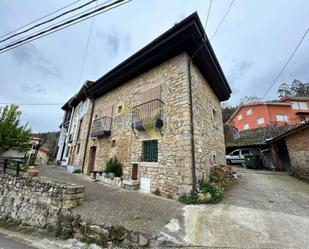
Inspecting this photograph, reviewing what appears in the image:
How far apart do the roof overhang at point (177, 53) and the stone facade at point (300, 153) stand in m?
4.48

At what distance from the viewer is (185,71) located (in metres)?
6.18

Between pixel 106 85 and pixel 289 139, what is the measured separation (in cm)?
1193

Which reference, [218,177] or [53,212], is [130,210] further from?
[218,177]

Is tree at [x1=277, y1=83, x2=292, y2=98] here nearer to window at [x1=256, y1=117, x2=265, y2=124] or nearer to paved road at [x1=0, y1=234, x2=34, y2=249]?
window at [x1=256, y1=117, x2=265, y2=124]

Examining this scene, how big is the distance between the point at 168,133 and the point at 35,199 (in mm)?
4940

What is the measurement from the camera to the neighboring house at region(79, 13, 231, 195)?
5554 millimetres

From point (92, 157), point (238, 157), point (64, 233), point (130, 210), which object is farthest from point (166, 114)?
point (238, 157)

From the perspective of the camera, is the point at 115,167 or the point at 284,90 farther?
the point at 284,90

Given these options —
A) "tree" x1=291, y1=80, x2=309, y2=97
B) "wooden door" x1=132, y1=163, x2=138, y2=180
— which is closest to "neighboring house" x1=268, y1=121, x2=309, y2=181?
"wooden door" x1=132, y1=163, x2=138, y2=180

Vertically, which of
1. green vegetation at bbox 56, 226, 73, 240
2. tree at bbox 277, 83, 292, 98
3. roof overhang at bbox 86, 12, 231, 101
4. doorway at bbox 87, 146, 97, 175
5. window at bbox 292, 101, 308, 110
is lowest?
green vegetation at bbox 56, 226, 73, 240

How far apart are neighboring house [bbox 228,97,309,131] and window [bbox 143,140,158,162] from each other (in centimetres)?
2065

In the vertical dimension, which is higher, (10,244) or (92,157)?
(92,157)

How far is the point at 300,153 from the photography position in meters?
8.38

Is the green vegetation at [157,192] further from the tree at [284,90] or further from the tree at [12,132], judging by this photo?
the tree at [284,90]
